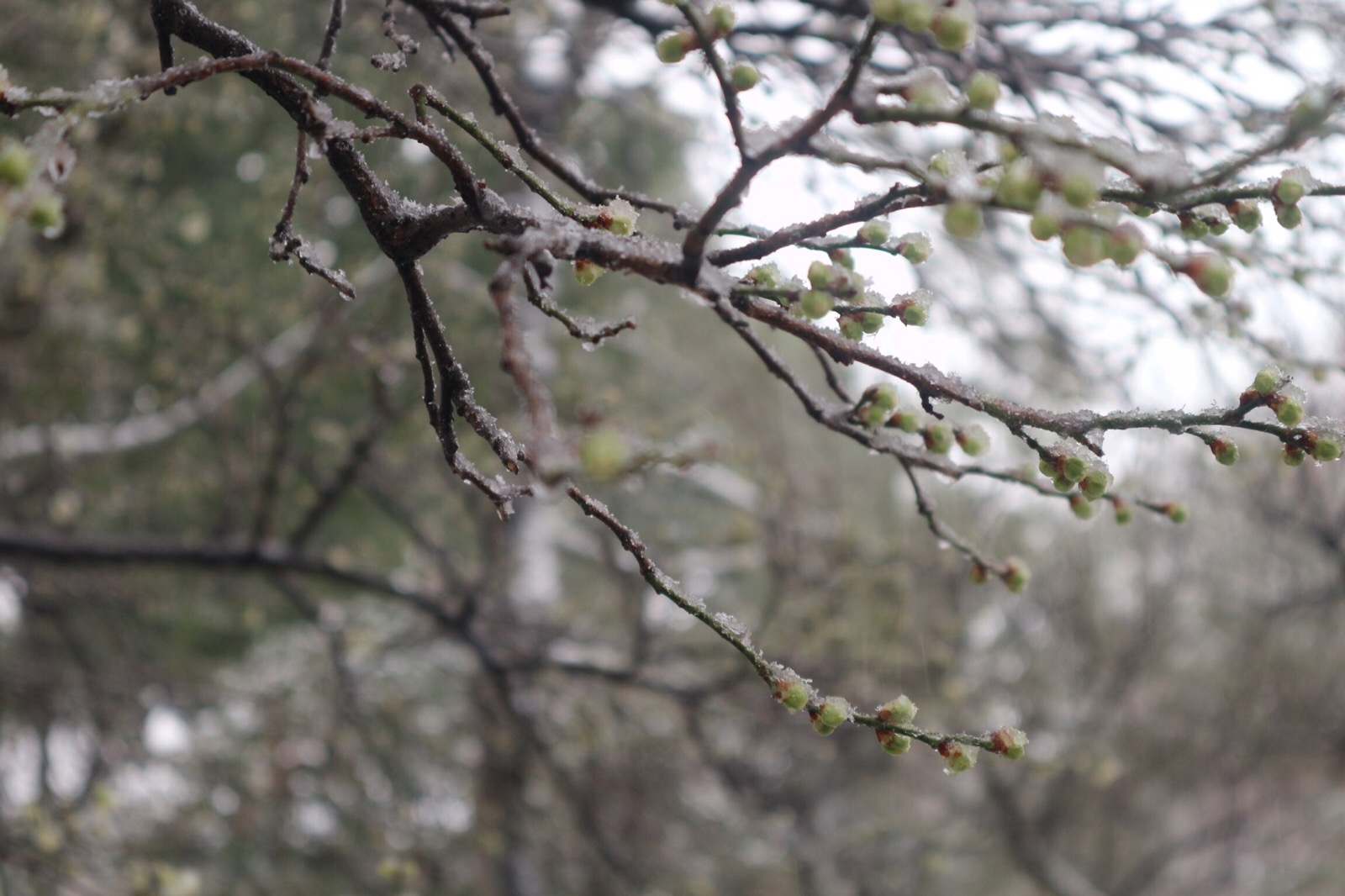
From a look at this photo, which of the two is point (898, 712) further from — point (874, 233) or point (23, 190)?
point (23, 190)

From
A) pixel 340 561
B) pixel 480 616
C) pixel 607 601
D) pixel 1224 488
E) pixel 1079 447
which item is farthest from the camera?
pixel 1224 488

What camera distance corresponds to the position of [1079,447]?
4.25ft

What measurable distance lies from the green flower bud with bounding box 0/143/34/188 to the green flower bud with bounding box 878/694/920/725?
44.9 inches

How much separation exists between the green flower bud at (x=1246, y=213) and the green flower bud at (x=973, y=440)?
481mm

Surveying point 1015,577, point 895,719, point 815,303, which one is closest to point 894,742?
point 895,719

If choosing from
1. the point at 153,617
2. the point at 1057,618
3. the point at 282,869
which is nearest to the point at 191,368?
the point at 153,617

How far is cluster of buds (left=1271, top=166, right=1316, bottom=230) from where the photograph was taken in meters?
1.08

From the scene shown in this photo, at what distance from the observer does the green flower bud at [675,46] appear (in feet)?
3.56

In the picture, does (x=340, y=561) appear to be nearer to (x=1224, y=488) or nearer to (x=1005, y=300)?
(x=1005, y=300)

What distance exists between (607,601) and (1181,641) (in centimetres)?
562

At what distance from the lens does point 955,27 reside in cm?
86

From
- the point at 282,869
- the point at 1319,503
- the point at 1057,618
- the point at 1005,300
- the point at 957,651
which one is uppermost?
the point at 1005,300

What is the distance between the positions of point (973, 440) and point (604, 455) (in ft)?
3.18

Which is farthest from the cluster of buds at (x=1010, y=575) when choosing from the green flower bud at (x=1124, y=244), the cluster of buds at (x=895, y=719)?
the green flower bud at (x=1124, y=244)
